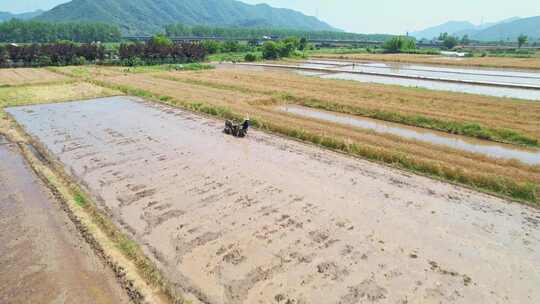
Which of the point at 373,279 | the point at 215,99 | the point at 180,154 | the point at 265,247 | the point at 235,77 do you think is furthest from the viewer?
the point at 235,77

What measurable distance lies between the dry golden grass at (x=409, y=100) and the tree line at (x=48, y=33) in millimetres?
125192

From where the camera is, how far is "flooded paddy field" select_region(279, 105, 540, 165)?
53.7 ft

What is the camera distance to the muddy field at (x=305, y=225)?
7652 mm

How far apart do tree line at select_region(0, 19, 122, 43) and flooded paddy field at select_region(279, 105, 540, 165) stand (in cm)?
13755

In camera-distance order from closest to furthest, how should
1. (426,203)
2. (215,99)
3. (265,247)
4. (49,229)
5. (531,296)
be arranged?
(531,296) → (265,247) → (49,229) → (426,203) → (215,99)

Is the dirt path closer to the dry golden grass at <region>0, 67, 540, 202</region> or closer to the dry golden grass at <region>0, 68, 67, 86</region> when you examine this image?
the dry golden grass at <region>0, 67, 540, 202</region>

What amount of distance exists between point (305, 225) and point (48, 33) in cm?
15993

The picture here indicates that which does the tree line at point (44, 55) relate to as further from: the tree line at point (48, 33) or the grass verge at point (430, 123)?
the tree line at point (48, 33)

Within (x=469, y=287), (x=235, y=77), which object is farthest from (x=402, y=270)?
(x=235, y=77)

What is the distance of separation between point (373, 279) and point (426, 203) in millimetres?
4635

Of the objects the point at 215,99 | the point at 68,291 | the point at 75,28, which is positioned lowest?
the point at 68,291

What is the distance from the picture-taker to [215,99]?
28.0 m

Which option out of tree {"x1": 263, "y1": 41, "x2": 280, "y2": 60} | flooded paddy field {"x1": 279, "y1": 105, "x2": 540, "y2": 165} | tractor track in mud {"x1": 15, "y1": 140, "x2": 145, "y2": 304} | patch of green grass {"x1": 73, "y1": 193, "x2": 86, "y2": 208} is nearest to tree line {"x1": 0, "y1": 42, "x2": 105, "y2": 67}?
tree {"x1": 263, "y1": 41, "x2": 280, "y2": 60}

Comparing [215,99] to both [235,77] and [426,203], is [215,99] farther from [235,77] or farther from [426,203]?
[426,203]
